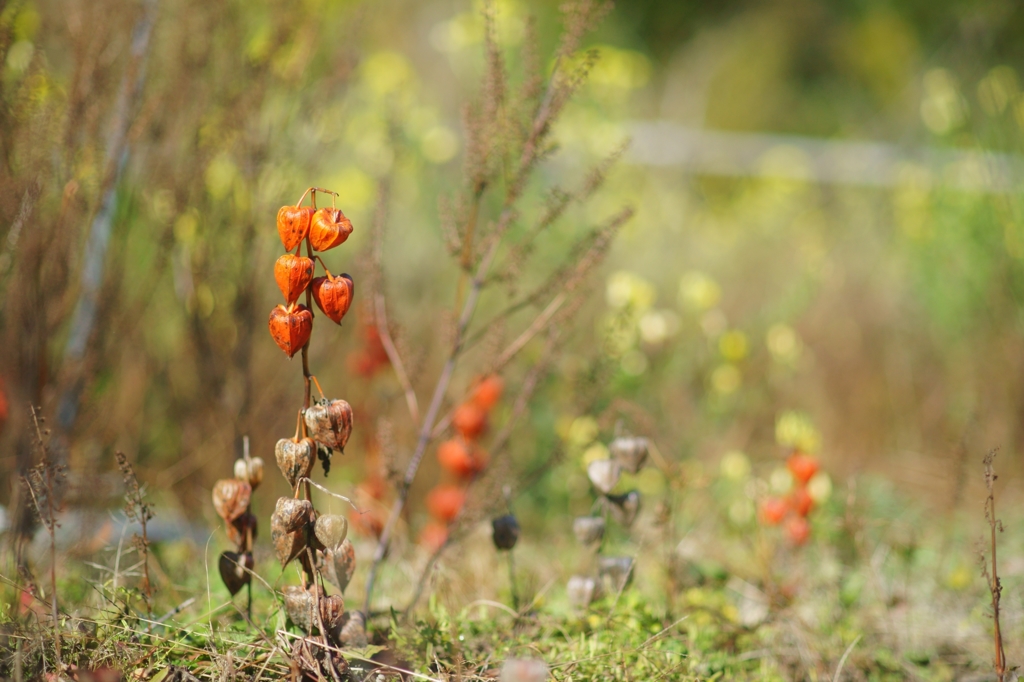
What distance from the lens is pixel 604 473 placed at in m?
1.43

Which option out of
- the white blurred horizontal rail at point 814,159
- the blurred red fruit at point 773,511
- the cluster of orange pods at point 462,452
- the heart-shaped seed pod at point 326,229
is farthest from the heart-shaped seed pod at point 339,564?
the white blurred horizontal rail at point 814,159

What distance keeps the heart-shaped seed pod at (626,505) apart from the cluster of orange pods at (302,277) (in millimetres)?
725

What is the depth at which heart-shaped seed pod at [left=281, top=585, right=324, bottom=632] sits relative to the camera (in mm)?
1100

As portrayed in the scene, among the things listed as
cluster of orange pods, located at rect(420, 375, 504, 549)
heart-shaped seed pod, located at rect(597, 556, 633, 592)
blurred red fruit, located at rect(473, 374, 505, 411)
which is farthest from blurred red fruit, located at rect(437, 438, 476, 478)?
heart-shaped seed pod, located at rect(597, 556, 633, 592)

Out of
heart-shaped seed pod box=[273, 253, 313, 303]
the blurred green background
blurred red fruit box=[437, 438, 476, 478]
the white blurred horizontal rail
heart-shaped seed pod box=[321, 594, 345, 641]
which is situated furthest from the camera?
the white blurred horizontal rail

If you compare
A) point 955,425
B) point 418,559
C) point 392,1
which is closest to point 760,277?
point 955,425

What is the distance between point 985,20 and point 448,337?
9.33 feet

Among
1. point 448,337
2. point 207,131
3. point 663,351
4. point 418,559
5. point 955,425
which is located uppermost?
point 207,131

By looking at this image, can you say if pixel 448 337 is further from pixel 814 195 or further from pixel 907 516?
pixel 814 195

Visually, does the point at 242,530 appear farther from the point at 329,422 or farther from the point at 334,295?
the point at 334,295

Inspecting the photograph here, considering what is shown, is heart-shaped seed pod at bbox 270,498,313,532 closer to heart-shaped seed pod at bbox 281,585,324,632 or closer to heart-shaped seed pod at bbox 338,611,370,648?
heart-shaped seed pod at bbox 281,585,324,632

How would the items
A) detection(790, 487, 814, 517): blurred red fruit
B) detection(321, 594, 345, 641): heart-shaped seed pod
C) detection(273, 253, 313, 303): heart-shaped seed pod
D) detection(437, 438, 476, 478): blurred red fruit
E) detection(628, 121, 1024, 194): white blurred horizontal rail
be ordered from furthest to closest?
detection(628, 121, 1024, 194): white blurred horizontal rail → detection(437, 438, 476, 478): blurred red fruit → detection(790, 487, 814, 517): blurred red fruit → detection(321, 594, 345, 641): heart-shaped seed pod → detection(273, 253, 313, 303): heart-shaped seed pod

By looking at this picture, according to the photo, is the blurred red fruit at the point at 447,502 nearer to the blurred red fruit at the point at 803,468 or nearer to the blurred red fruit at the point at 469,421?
the blurred red fruit at the point at 469,421

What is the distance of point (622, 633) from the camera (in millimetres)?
1409
